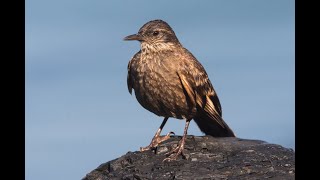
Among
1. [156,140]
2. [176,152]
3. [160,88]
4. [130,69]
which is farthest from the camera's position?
[130,69]

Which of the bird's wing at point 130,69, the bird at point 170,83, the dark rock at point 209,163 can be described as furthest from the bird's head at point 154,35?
the dark rock at point 209,163

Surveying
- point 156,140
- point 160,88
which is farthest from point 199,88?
point 156,140

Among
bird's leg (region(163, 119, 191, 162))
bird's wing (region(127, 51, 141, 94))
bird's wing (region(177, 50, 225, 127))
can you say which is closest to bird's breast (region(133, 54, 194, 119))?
bird's wing (region(177, 50, 225, 127))

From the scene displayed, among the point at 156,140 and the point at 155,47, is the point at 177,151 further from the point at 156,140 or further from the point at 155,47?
the point at 155,47

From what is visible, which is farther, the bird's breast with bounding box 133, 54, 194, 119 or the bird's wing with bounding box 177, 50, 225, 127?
the bird's wing with bounding box 177, 50, 225, 127

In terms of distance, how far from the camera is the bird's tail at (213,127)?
1111 cm

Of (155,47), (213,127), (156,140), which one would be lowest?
(156,140)

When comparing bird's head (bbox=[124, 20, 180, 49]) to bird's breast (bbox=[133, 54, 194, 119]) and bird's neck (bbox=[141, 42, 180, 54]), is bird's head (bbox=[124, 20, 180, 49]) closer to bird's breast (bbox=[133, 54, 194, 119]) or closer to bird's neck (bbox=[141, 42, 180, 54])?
bird's neck (bbox=[141, 42, 180, 54])

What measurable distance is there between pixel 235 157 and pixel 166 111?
6.06 feet

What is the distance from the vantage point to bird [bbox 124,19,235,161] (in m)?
10.4

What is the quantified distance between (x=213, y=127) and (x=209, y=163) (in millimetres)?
2118

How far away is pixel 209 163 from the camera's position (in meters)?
9.15

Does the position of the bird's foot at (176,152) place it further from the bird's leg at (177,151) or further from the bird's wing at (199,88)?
the bird's wing at (199,88)
